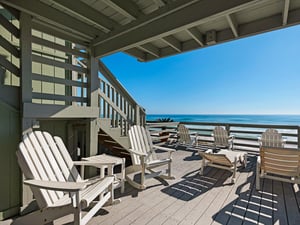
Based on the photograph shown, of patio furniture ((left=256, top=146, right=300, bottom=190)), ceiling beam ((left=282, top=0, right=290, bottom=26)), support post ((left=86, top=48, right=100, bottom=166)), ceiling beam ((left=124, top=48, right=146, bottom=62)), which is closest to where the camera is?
ceiling beam ((left=282, top=0, right=290, bottom=26))

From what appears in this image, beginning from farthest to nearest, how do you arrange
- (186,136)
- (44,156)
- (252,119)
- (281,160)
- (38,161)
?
(252,119), (186,136), (281,160), (44,156), (38,161)

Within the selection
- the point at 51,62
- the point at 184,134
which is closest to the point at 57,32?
the point at 51,62

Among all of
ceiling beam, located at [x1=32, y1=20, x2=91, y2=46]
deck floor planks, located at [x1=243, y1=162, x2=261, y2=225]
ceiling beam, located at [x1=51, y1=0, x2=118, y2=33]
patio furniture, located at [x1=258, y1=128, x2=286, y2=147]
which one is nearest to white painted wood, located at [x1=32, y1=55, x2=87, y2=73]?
ceiling beam, located at [x1=32, y1=20, x2=91, y2=46]

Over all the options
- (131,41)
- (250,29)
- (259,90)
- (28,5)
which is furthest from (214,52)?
(259,90)

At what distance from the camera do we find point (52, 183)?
1.61 meters

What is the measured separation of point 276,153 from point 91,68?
341 centimetres

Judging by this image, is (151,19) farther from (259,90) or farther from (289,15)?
(259,90)

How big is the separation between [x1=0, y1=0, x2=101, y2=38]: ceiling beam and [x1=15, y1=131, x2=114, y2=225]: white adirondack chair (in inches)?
59.4

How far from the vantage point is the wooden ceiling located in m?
2.07

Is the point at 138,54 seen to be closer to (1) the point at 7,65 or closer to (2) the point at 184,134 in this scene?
(1) the point at 7,65

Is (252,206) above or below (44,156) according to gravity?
below

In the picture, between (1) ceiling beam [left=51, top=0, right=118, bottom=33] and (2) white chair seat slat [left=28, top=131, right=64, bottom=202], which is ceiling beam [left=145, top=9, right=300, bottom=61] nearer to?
(1) ceiling beam [left=51, top=0, right=118, bottom=33]

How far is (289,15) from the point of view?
93.4 inches

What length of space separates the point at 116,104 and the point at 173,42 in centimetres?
173
